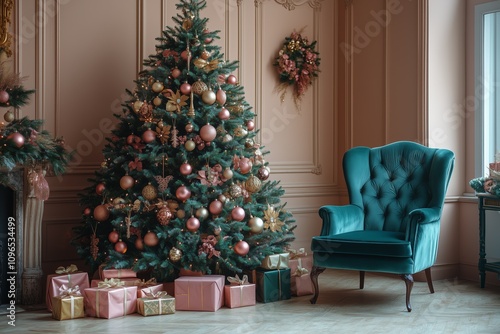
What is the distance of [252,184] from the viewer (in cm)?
488

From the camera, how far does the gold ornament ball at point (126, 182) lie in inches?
185

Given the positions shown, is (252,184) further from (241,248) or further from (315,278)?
(315,278)

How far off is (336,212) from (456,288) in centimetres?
126

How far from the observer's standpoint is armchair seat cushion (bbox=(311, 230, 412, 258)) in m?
4.44

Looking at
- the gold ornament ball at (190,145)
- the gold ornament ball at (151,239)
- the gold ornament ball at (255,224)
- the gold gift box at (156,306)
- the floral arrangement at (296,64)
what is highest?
the floral arrangement at (296,64)

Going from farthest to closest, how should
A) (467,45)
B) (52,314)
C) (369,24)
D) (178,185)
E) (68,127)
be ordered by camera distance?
1. (369,24)
2. (467,45)
3. (68,127)
4. (178,185)
5. (52,314)

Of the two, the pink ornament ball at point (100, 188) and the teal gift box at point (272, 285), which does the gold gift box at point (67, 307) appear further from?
the teal gift box at point (272, 285)

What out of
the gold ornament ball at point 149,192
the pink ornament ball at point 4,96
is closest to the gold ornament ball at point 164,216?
the gold ornament ball at point 149,192

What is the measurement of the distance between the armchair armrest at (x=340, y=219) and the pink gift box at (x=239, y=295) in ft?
2.19

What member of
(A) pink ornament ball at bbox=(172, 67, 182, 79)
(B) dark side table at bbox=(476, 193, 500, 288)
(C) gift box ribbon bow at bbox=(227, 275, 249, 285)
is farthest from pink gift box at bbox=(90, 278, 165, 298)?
(B) dark side table at bbox=(476, 193, 500, 288)

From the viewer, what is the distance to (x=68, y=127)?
522cm

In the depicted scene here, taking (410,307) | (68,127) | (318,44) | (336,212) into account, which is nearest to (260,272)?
(336,212)

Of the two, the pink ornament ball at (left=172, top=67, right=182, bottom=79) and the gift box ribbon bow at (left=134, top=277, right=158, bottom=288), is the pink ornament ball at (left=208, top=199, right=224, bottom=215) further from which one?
the pink ornament ball at (left=172, top=67, right=182, bottom=79)

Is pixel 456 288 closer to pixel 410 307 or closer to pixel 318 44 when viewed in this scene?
pixel 410 307
